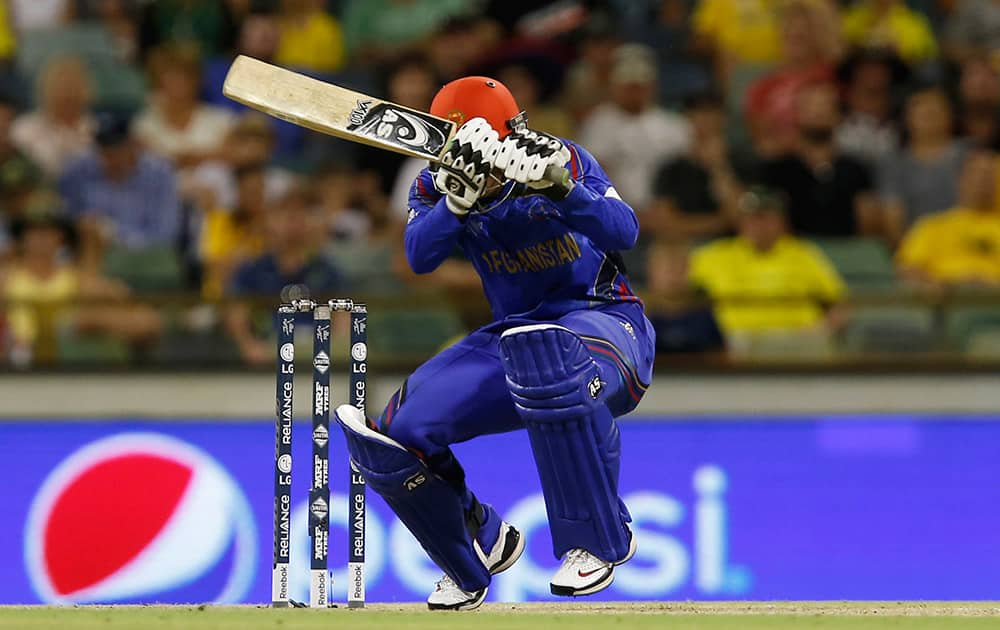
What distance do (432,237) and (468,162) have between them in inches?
13.0

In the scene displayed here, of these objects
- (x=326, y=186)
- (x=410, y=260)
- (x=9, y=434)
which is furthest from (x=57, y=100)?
(x=410, y=260)

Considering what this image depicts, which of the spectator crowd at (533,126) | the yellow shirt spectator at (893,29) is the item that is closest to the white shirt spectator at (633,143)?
the spectator crowd at (533,126)

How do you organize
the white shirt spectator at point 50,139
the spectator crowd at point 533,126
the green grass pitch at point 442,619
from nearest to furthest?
the green grass pitch at point 442,619 → the spectator crowd at point 533,126 → the white shirt spectator at point 50,139

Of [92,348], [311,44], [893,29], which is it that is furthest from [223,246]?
[893,29]

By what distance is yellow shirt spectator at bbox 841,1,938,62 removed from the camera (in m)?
11.0

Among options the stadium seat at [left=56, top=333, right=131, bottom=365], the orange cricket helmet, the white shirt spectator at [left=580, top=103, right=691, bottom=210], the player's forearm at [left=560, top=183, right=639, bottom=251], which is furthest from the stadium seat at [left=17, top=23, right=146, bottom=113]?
the player's forearm at [left=560, top=183, right=639, bottom=251]

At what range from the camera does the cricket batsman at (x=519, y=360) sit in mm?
5027

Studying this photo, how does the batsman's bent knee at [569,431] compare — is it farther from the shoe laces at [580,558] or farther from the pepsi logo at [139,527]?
the pepsi logo at [139,527]

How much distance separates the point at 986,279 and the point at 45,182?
5482 mm

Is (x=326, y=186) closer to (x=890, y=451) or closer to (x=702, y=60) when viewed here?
(x=702, y=60)

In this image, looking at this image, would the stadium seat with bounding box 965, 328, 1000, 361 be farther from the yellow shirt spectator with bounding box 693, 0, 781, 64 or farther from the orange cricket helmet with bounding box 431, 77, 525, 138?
the orange cricket helmet with bounding box 431, 77, 525, 138

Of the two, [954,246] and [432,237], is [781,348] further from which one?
[432,237]

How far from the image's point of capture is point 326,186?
9.88 metres

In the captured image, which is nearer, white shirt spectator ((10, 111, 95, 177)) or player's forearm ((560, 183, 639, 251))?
player's forearm ((560, 183, 639, 251))
